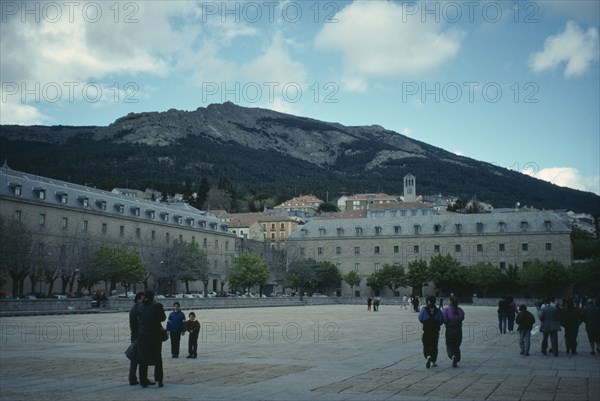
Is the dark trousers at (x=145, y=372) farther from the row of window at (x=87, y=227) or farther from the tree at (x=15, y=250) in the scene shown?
the row of window at (x=87, y=227)

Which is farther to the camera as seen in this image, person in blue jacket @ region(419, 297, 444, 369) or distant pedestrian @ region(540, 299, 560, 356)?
distant pedestrian @ region(540, 299, 560, 356)

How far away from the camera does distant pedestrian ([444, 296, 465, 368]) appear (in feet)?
44.0

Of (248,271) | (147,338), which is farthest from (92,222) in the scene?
(147,338)

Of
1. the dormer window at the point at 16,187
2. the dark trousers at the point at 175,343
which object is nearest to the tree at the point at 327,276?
the dormer window at the point at 16,187

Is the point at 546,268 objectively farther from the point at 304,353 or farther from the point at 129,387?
the point at 129,387

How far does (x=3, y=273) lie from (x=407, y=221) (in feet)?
192

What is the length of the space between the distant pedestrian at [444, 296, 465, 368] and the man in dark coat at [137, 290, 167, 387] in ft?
20.7

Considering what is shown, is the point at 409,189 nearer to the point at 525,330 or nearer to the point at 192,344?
the point at 525,330

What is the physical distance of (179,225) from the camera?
83.1 meters

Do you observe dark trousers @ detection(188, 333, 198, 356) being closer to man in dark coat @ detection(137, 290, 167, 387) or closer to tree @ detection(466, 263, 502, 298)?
man in dark coat @ detection(137, 290, 167, 387)

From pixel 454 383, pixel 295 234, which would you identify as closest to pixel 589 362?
pixel 454 383

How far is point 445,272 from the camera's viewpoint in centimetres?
8362

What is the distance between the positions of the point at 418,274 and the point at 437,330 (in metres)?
72.9

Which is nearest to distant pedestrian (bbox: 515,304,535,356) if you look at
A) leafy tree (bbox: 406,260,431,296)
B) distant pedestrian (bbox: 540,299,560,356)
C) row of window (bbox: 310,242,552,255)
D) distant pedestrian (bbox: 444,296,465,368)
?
distant pedestrian (bbox: 540,299,560,356)
